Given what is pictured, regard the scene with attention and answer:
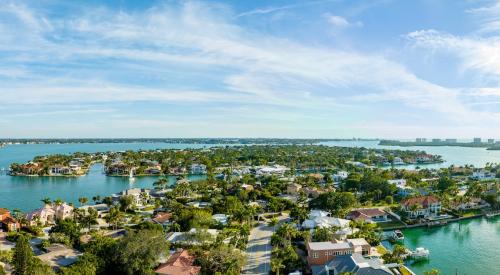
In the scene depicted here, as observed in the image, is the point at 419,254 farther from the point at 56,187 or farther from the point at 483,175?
the point at 56,187

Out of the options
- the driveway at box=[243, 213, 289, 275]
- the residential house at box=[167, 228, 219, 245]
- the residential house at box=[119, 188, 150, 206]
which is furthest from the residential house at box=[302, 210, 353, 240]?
the residential house at box=[119, 188, 150, 206]

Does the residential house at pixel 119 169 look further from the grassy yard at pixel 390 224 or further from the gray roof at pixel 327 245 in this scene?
the gray roof at pixel 327 245

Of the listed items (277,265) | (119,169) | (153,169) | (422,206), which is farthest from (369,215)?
(119,169)

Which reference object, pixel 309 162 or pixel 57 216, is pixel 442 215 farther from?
pixel 309 162

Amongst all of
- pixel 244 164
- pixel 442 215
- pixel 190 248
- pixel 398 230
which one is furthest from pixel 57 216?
pixel 244 164

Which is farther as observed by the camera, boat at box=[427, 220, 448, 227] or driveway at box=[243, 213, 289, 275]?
boat at box=[427, 220, 448, 227]

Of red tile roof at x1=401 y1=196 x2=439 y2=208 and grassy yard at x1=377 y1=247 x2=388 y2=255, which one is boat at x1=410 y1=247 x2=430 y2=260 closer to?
grassy yard at x1=377 y1=247 x2=388 y2=255
